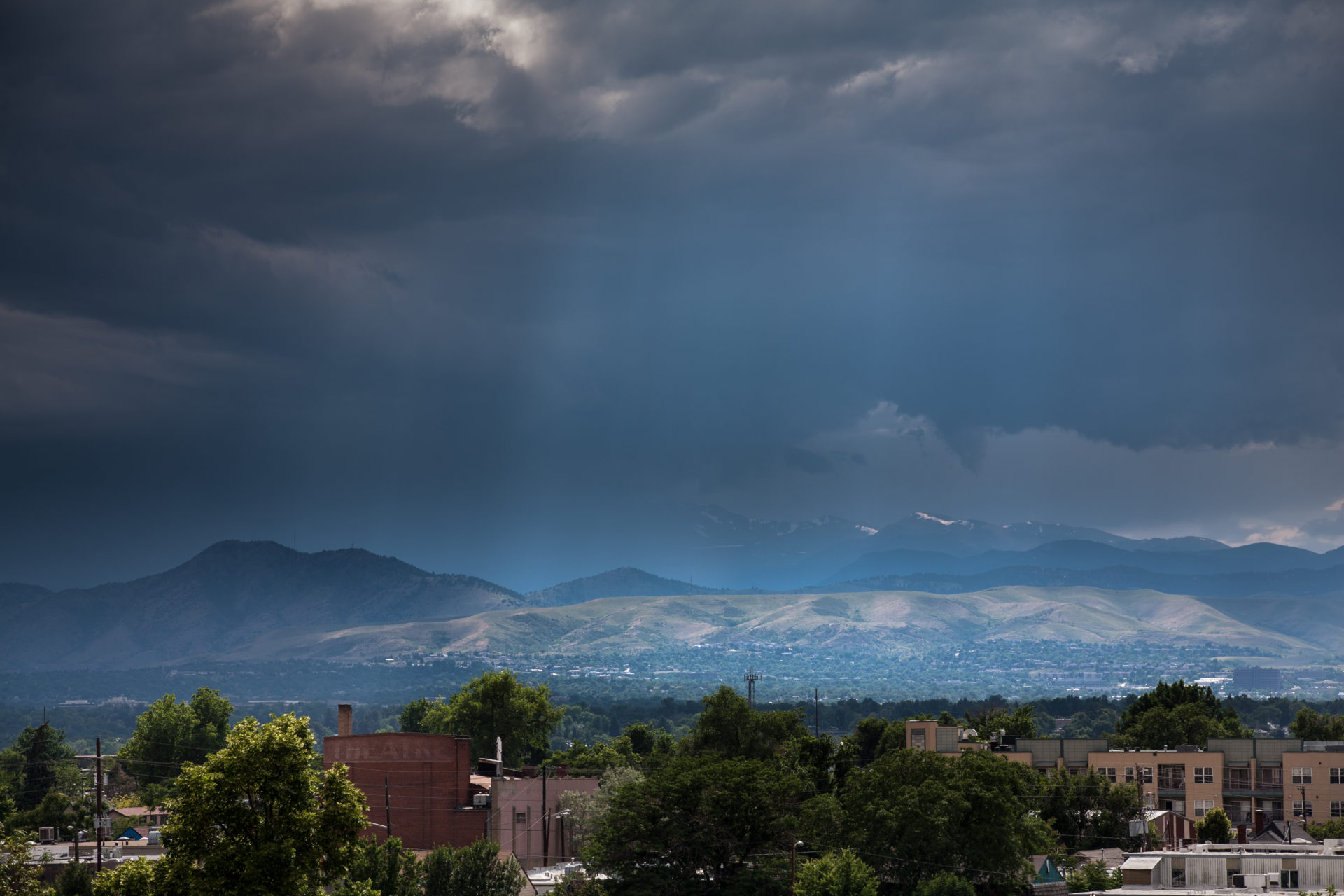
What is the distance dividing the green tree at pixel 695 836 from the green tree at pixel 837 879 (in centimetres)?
683

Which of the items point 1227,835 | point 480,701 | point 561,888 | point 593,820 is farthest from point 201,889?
point 480,701

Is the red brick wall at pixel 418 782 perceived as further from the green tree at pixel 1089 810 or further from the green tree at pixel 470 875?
the green tree at pixel 1089 810

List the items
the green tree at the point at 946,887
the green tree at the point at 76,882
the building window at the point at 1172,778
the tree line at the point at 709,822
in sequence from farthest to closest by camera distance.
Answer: the building window at the point at 1172,778, the green tree at the point at 946,887, the green tree at the point at 76,882, the tree line at the point at 709,822

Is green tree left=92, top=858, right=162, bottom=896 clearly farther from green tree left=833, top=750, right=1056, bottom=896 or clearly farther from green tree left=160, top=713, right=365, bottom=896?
green tree left=833, top=750, right=1056, bottom=896

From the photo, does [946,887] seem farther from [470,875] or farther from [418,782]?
[418,782]

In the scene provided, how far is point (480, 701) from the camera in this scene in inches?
7279

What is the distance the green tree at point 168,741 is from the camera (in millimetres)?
182875

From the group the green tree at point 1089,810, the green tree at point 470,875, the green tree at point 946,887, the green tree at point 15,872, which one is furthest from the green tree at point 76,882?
the green tree at point 1089,810

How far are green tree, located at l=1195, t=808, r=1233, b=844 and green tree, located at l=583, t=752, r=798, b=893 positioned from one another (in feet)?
167

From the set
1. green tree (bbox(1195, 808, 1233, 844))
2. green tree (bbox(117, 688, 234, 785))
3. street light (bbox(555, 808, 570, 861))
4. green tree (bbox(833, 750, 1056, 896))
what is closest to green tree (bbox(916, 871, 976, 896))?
green tree (bbox(833, 750, 1056, 896))

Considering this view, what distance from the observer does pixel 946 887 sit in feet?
270

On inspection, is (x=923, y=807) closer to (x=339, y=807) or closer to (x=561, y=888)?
(x=561, y=888)

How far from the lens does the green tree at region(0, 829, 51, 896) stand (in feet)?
177

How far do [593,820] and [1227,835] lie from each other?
57101mm
